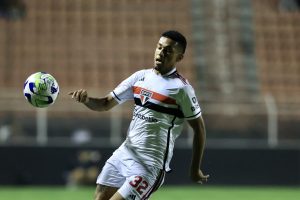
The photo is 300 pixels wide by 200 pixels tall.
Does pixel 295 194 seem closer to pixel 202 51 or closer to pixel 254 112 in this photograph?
pixel 254 112

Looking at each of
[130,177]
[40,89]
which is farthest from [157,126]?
[40,89]

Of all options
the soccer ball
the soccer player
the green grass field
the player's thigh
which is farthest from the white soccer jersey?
the green grass field

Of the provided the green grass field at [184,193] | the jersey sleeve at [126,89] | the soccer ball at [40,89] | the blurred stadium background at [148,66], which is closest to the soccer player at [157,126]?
the jersey sleeve at [126,89]

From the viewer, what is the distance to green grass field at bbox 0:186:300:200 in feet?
47.8

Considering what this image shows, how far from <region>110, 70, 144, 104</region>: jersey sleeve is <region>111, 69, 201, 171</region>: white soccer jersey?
0.22 metres

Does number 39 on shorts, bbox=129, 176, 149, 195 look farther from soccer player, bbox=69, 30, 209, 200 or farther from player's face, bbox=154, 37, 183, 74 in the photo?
player's face, bbox=154, 37, 183, 74

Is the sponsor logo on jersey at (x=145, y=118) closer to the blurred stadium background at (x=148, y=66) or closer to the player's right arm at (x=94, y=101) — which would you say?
the player's right arm at (x=94, y=101)

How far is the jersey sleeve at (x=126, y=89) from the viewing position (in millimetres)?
7656

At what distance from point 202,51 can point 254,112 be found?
6.03m

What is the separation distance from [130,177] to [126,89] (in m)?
0.92

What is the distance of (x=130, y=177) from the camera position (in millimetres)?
7234

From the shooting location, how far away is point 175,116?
7398mm

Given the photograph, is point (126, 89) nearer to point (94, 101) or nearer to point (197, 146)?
point (94, 101)

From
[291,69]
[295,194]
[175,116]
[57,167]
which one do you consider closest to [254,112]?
[295,194]
